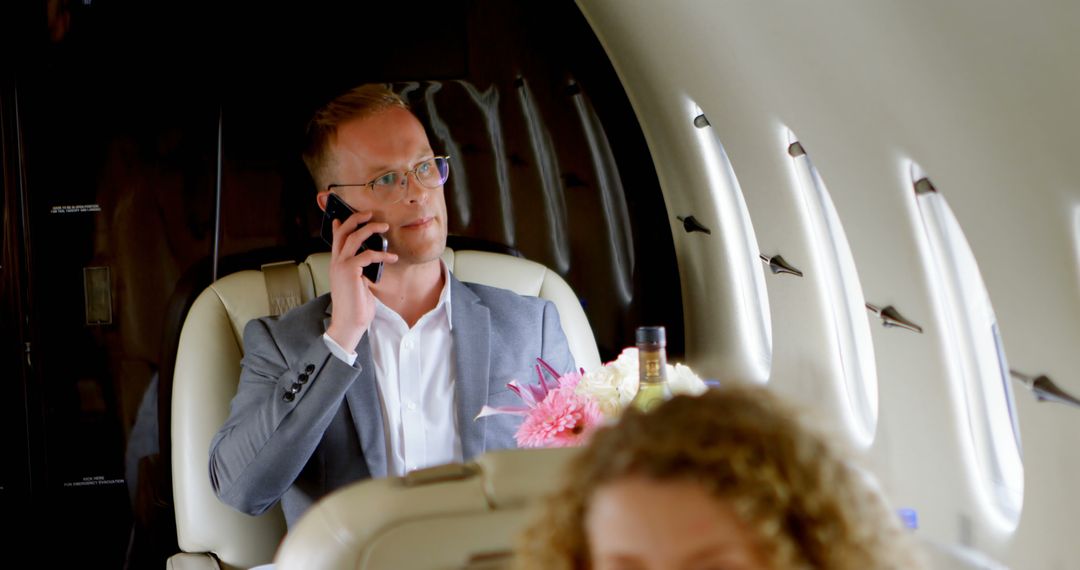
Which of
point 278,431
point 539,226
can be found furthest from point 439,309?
point 539,226

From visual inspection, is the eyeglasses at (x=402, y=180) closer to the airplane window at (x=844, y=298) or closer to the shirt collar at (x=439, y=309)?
the shirt collar at (x=439, y=309)

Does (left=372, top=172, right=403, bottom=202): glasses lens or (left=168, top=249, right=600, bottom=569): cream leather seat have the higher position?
(left=372, top=172, right=403, bottom=202): glasses lens

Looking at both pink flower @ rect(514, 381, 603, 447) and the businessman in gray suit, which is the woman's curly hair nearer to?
pink flower @ rect(514, 381, 603, 447)

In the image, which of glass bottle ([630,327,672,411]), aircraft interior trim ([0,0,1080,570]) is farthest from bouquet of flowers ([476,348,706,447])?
aircraft interior trim ([0,0,1080,570])

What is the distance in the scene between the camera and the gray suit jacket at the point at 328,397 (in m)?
2.90

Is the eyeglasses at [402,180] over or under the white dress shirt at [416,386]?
over

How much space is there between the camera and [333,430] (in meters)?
3.12

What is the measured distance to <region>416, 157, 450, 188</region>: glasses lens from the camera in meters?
3.29

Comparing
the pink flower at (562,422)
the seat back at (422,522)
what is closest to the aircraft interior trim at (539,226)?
the pink flower at (562,422)

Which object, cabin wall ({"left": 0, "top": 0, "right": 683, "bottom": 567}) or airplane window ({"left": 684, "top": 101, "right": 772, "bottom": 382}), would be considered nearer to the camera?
cabin wall ({"left": 0, "top": 0, "right": 683, "bottom": 567})

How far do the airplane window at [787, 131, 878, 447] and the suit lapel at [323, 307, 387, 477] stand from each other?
135 cm

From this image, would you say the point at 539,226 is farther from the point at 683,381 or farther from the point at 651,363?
the point at 651,363

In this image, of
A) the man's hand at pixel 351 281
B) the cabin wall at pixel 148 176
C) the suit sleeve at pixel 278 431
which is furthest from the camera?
the cabin wall at pixel 148 176

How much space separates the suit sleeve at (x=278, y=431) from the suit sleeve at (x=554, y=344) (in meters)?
0.65
